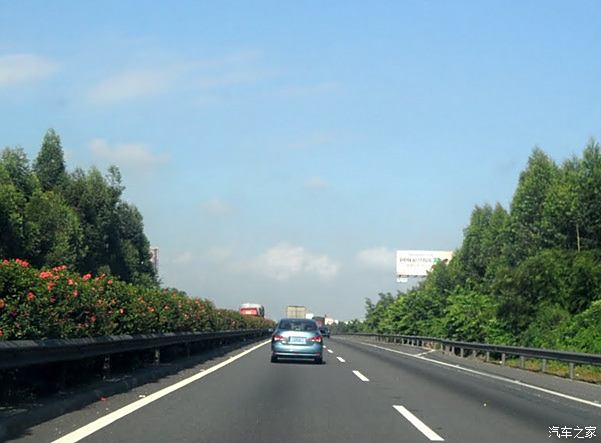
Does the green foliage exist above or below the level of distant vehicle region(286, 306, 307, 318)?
below

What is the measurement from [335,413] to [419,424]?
1.69 meters

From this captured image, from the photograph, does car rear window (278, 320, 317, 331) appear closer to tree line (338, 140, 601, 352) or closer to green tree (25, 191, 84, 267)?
tree line (338, 140, 601, 352)

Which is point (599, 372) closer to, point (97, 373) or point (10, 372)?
point (97, 373)

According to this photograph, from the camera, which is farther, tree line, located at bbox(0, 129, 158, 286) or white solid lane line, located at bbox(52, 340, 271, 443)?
tree line, located at bbox(0, 129, 158, 286)

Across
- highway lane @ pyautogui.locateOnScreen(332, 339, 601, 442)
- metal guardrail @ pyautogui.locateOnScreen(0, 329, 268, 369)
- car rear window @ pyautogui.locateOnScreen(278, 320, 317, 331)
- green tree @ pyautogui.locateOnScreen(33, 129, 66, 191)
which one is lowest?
highway lane @ pyautogui.locateOnScreen(332, 339, 601, 442)

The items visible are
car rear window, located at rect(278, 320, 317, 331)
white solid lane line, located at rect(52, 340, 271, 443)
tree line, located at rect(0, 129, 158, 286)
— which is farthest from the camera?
tree line, located at rect(0, 129, 158, 286)

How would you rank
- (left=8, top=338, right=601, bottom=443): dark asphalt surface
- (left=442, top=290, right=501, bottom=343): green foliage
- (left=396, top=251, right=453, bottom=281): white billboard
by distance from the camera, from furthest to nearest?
(left=396, top=251, right=453, bottom=281): white billboard < (left=442, top=290, right=501, bottom=343): green foliage < (left=8, top=338, right=601, bottom=443): dark asphalt surface

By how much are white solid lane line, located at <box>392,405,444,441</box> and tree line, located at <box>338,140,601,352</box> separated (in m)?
18.8

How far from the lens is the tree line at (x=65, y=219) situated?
169 ft

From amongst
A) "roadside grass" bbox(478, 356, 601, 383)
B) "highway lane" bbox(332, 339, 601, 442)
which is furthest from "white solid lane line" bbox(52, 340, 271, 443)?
"roadside grass" bbox(478, 356, 601, 383)

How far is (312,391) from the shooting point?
51.7ft

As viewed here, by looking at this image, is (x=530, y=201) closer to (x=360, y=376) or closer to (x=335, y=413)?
(x=360, y=376)

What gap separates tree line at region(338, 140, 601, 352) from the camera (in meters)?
38.2

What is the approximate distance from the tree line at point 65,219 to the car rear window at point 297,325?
94.3 ft
